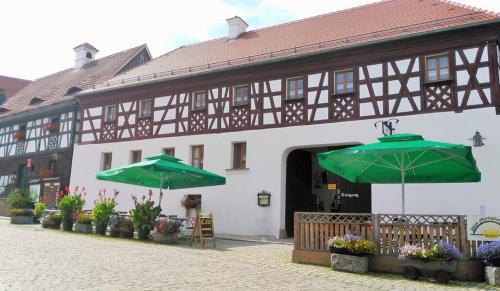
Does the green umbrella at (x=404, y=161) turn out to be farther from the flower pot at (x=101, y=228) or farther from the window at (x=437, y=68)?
the flower pot at (x=101, y=228)

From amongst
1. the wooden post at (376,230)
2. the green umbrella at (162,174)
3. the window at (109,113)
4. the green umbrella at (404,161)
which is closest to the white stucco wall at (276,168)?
the window at (109,113)

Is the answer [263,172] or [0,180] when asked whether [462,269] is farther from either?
[0,180]

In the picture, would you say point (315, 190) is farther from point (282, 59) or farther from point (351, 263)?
point (351, 263)

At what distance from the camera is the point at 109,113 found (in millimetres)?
21078

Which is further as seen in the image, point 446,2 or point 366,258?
point 446,2

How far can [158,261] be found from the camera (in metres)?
8.83

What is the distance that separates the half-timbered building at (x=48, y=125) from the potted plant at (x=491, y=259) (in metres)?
19.2

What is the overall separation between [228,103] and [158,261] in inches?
371

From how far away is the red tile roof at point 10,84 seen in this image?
1455 inches

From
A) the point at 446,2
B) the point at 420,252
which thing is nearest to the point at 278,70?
the point at 446,2

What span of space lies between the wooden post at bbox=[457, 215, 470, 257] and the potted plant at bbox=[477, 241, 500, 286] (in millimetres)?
206

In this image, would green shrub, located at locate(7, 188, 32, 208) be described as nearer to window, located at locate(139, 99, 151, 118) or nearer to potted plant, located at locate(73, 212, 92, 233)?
potted plant, located at locate(73, 212, 92, 233)

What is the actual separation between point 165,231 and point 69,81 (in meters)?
17.6

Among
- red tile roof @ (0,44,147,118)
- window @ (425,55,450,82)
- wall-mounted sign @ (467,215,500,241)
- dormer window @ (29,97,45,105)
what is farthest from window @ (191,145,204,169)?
dormer window @ (29,97,45,105)
